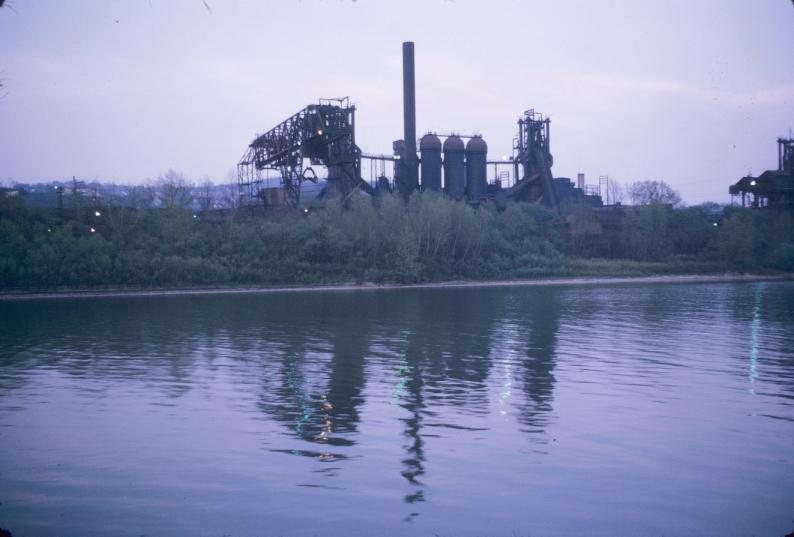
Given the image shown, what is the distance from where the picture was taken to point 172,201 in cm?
5316

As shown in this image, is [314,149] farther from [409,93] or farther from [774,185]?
[774,185]

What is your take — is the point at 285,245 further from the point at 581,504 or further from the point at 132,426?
the point at 581,504

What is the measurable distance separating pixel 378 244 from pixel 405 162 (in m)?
10.1

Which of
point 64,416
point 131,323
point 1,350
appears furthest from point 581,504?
point 131,323

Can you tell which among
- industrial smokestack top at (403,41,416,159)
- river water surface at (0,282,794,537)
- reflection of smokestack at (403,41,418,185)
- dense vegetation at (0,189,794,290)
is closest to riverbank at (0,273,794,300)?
dense vegetation at (0,189,794,290)

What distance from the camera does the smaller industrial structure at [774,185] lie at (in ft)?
199

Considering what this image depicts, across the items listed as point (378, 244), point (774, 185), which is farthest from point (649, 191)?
Result: point (378, 244)

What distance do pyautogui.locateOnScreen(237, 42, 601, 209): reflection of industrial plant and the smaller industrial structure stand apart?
14.3 m

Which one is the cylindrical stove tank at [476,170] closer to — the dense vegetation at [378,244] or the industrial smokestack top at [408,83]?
the dense vegetation at [378,244]

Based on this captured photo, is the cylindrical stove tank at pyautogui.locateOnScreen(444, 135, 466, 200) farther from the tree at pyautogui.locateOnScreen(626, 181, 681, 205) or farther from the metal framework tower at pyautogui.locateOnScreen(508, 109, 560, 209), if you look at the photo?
A: the tree at pyautogui.locateOnScreen(626, 181, 681, 205)

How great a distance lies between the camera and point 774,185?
6081 cm

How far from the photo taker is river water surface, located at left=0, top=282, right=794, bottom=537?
7.79 meters

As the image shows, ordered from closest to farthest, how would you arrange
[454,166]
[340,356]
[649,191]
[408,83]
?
[340,356], [408,83], [454,166], [649,191]

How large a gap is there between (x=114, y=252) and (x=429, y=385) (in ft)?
123
